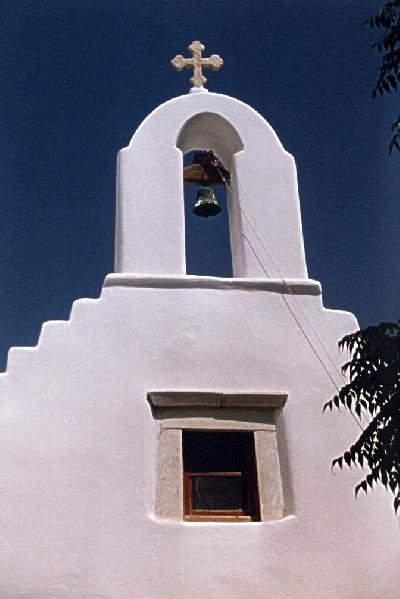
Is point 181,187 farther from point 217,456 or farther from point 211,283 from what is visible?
point 217,456

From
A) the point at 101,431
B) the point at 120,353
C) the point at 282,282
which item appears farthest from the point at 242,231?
the point at 101,431

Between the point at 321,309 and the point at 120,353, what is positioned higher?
the point at 321,309

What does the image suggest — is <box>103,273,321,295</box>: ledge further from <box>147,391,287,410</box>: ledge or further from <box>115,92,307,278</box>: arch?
<box>147,391,287,410</box>: ledge

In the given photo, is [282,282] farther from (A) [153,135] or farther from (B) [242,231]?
(A) [153,135]

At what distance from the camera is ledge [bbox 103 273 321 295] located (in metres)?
5.80

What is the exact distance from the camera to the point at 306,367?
5676 millimetres

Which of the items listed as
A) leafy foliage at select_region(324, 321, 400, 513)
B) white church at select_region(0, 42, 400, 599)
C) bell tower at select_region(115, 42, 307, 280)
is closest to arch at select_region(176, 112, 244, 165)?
bell tower at select_region(115, 42, 307, 280)

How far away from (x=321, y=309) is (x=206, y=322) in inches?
38.2

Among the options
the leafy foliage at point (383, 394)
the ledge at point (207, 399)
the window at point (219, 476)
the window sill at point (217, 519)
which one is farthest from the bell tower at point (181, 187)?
the window sill at point (217, 519)

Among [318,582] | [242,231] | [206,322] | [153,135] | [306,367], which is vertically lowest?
[318,582]

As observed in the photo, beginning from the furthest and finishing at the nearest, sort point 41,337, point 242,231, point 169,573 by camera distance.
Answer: point 242,231
point 41,337
point 169,573

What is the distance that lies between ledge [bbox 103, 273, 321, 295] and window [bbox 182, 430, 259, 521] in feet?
3.97

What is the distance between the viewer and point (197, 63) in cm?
706

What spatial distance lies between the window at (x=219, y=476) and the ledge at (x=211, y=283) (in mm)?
1210
